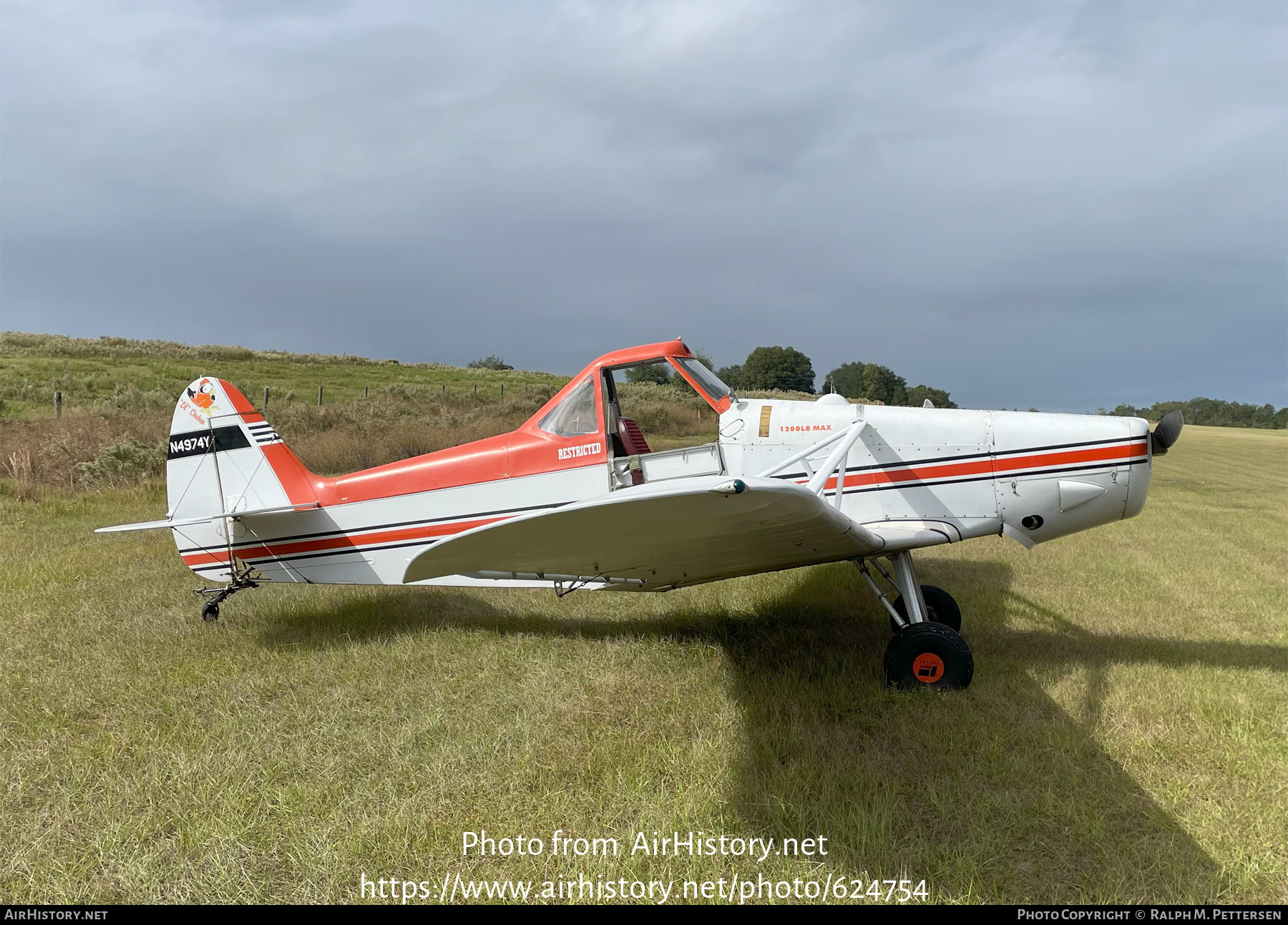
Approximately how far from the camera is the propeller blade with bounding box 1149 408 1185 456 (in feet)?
14.4

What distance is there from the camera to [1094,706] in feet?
13.1

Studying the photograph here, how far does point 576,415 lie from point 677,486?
1.51m

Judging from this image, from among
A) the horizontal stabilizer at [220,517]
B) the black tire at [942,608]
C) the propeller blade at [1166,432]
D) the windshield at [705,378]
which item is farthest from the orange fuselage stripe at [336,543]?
the propeller blade at [1166,432]

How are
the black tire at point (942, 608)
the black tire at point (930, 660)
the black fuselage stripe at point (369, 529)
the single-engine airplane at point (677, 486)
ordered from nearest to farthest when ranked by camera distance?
the single-engine airplane at point (677, 486)
the black tire at point (930, 660)
the black fuselage stripe at point (369, 529)
the black tire at point (942, 608)

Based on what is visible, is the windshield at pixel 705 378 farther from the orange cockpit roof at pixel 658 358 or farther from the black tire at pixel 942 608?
the black tire at pixel 942 608

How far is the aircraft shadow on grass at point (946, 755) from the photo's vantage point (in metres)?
2.65

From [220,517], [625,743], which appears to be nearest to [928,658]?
[625,743]

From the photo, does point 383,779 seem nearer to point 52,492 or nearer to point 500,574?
point 500,574

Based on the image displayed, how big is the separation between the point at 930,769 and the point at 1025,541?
6.27ft

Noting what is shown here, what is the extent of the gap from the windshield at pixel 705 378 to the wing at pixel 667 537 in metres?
1.33

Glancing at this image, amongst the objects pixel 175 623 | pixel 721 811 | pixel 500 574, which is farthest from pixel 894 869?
pixel 175 623

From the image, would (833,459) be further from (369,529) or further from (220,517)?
(220,517)

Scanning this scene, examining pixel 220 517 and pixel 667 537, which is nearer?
pixel 667 537

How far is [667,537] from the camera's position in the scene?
315cm
